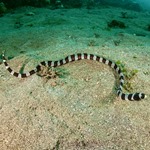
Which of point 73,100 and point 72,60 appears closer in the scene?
point 73,100

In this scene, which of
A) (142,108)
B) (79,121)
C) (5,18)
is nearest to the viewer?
(79,121)

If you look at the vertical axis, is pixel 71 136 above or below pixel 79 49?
below

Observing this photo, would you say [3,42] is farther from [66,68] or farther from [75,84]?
[75,84]

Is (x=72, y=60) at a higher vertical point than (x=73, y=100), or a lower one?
higher

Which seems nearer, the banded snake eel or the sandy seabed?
the sandy seabed

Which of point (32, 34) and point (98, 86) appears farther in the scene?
point (32, 34)

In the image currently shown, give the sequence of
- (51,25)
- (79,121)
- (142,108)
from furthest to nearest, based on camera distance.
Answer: (51,25) < (142,108) < (79,121)

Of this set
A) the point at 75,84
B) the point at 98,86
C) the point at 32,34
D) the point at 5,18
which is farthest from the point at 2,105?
the point at 5,18

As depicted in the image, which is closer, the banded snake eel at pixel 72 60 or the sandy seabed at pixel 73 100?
the sandy seabed at pixel 73 100
